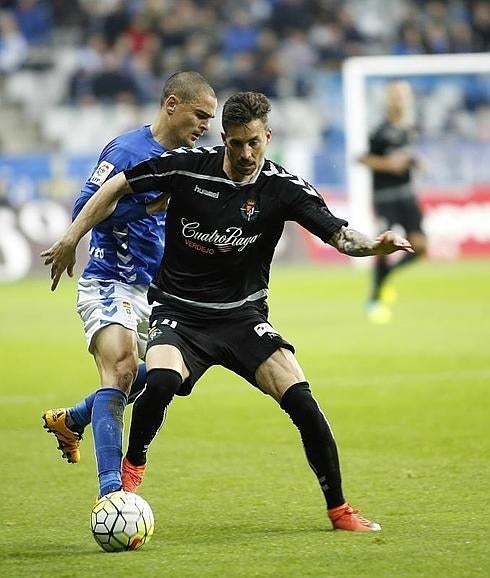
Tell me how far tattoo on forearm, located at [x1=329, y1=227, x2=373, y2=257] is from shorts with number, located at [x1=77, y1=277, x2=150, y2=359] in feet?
3.83

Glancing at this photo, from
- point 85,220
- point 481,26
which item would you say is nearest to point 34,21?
point 481,26

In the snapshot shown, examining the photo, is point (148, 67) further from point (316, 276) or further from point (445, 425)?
point (445, 425)

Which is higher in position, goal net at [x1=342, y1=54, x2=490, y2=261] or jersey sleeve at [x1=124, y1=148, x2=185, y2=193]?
goal net at [x1=342, y1=54, x2=490, y2=261]

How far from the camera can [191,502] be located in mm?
6531

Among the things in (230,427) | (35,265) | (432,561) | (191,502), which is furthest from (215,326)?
(35,265)

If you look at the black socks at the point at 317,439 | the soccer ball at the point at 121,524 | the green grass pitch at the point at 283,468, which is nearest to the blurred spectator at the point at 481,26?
the green grass pitch at the point at 283,468

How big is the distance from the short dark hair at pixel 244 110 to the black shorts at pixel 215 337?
0.87 m

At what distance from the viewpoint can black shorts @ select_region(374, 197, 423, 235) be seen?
1662cm

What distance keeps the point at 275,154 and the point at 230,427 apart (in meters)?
15.0

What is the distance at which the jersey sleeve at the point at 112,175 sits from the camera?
6.35 m

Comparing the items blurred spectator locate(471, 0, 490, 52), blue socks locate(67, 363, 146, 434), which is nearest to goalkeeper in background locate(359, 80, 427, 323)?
blue socks locate(67, 363, 146, 434)

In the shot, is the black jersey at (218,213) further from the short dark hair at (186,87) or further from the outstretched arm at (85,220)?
the short dark hair at (186,87)

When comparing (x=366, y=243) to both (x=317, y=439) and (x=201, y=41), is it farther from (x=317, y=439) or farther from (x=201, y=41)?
(x=201, y=41)

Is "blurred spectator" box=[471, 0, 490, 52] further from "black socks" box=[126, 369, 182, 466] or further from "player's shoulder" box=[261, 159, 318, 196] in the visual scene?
"black socks" box=[126, 369, 182, 466]
